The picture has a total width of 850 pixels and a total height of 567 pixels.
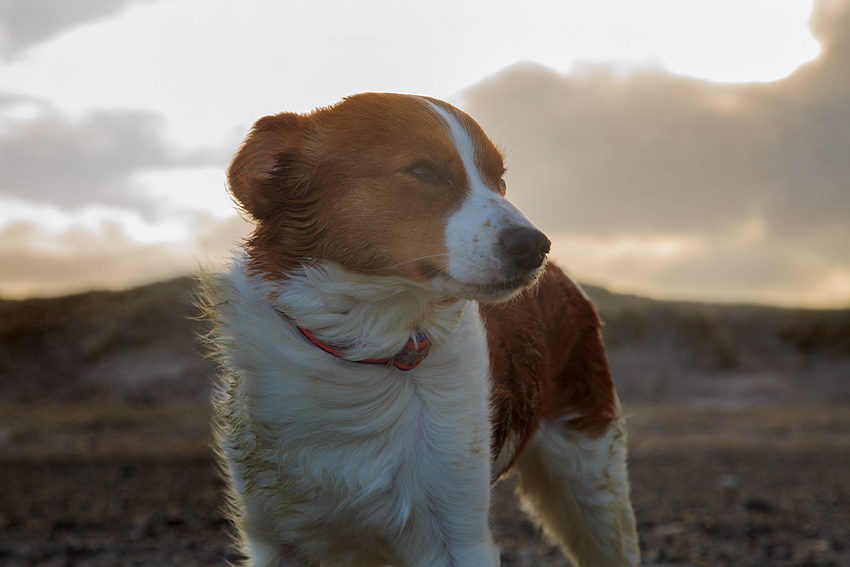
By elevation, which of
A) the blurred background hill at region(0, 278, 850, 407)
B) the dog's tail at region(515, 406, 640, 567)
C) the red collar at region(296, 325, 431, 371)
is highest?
the red collar at region(296, 325, 431, 371)

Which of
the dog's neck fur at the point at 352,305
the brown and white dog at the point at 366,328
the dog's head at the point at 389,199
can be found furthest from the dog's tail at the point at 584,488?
the dog's head at the point at 389,199

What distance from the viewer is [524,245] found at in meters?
2.19

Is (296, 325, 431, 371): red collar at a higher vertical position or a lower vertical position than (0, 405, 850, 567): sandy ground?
higher

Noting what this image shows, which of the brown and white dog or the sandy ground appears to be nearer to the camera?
the brown and white dog

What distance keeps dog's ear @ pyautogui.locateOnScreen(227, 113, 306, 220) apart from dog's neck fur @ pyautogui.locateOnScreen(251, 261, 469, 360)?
0.28m

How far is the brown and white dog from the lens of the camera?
2.28m

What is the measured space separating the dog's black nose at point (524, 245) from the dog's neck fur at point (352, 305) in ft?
1.03

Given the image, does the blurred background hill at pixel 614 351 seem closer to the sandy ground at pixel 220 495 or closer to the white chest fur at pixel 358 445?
the sandy ground at pixel 220 495

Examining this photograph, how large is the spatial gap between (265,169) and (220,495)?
5.52 m

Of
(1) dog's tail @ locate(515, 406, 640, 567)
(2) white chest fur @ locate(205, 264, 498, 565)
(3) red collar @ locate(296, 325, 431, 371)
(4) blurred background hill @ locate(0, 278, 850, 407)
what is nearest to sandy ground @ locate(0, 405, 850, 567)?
(1) dog's tail @ locate(515, 406, 640, 567)

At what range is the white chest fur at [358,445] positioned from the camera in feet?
7.79

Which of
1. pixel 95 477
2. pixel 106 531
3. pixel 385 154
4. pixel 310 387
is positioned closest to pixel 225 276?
pixel 310 387

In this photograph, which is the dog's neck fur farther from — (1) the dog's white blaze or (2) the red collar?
(1) the dog's white blaze

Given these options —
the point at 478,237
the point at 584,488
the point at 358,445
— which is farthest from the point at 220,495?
the point at 478,237
